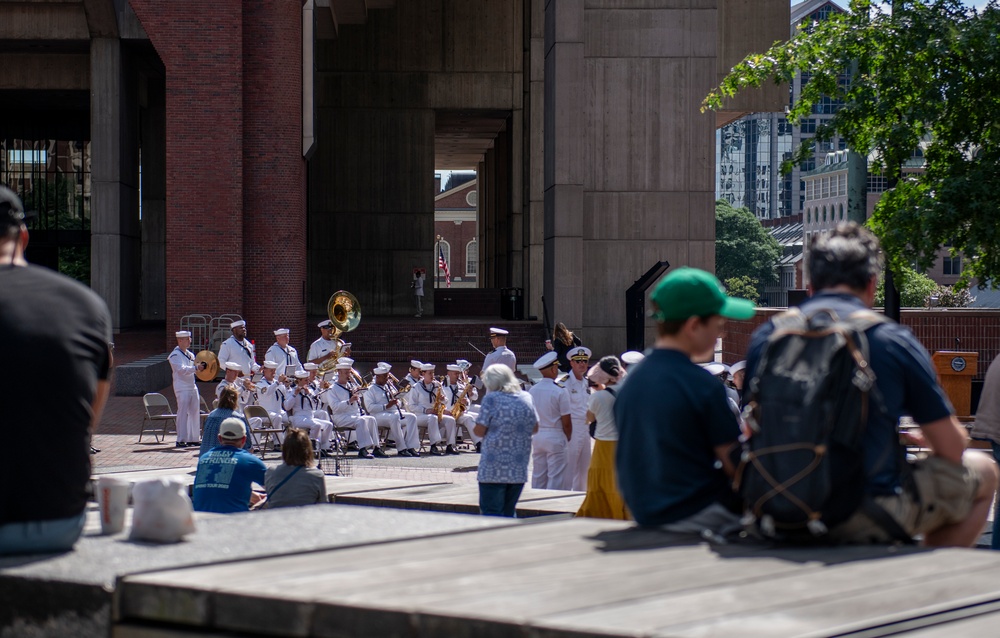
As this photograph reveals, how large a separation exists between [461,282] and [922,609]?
361 feet

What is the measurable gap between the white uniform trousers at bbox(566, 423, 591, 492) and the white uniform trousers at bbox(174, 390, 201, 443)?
29.2ft

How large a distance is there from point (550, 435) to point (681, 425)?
378 inches

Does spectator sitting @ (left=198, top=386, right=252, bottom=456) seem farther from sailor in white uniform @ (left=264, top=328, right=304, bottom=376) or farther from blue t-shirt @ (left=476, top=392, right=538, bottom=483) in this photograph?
sailor in white uniform @ (left=264, top=328, right=304, bottom=376)

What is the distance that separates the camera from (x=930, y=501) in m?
4.42

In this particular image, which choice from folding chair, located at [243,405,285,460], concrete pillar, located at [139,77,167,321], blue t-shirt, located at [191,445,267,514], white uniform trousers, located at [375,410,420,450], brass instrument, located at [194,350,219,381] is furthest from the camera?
concrete pillar, located at [139,77,167,321]

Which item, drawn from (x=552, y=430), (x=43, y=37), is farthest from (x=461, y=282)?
(x=552, y=430)

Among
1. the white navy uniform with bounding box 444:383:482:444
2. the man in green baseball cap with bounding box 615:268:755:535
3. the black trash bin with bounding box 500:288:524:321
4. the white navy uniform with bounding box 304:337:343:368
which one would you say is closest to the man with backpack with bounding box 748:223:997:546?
the man in green baseball cap with bounding box 615:268:755:535

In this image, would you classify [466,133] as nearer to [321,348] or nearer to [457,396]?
[321,348]

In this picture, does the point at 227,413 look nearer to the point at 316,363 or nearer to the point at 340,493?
the point at 340,493

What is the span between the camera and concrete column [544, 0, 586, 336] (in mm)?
33594

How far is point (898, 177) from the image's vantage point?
45.8 ft

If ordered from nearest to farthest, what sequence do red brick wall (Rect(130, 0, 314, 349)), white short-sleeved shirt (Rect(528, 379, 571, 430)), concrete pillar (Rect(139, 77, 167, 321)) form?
1. white short-sleeved shirt (Rect(528, 379, 571, 430))
2. red brick wall (Rect(130, 0, 314, 349))
3. concrete pillar (Rect(139, 77, 167, 321))

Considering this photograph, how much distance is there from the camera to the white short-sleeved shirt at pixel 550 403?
13883mm

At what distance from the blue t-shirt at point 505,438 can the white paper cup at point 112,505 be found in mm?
5435
